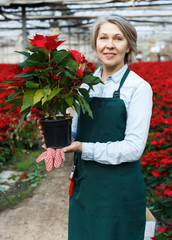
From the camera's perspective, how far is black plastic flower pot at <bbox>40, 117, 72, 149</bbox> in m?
1.35

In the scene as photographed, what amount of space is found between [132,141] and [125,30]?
556mm

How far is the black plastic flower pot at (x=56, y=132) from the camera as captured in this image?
1354 mm

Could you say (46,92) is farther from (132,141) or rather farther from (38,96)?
(132,141)

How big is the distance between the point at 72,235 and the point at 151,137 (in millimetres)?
2113

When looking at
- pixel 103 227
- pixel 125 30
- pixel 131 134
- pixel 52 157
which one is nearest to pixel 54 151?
pixel 52 157

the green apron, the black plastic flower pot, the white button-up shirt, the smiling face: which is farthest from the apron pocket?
the smiling face

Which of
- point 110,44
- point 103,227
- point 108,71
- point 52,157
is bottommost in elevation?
point 103,227

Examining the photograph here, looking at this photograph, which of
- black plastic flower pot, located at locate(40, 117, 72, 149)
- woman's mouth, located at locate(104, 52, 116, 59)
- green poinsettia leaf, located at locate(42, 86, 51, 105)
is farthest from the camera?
woman's mouth, located at locate(104, 52, 116, 59)

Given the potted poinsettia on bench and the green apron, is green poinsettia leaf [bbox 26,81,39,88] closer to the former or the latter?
the potted poinsettia on bench

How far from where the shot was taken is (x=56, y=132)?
1.36 m

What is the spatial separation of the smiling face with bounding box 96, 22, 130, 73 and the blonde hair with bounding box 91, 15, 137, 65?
0.7 inches

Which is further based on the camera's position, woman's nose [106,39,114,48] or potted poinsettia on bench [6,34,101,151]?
woman's nose [106,39,114,48]

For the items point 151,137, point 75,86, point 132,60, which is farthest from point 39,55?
point 151,137

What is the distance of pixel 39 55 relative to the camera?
1.24m
